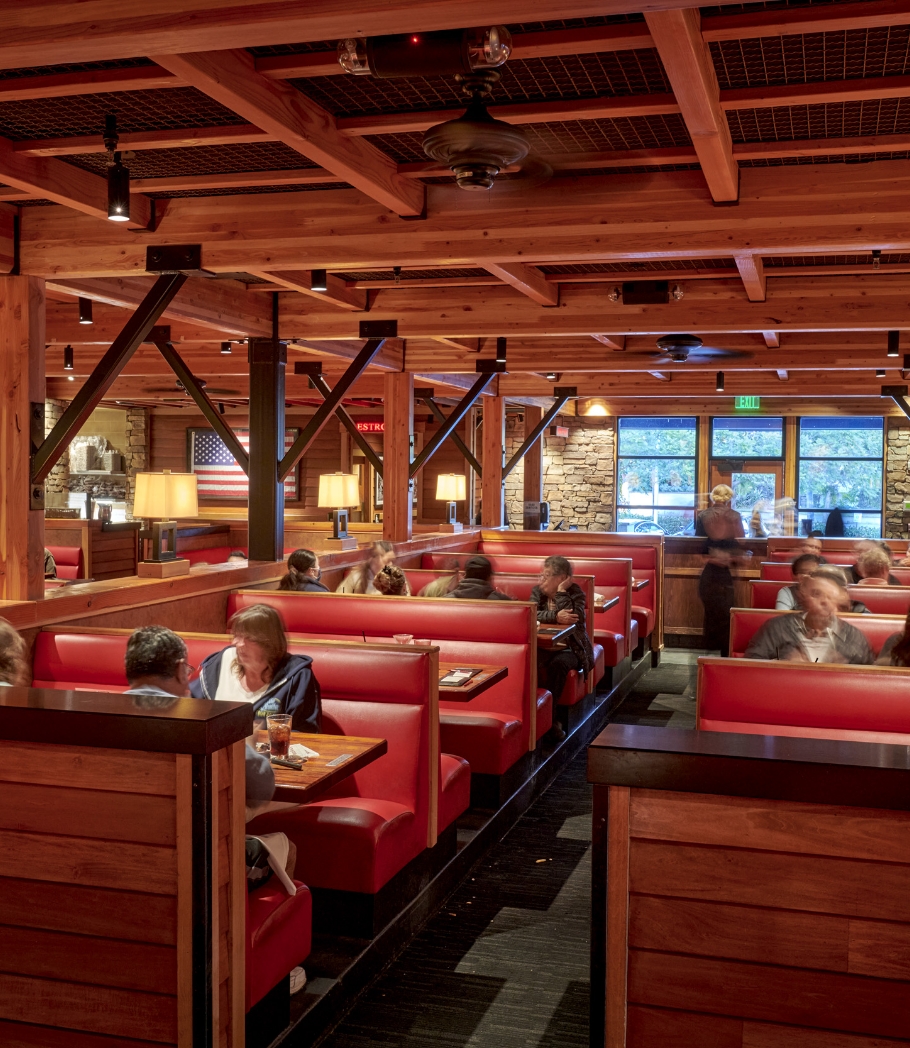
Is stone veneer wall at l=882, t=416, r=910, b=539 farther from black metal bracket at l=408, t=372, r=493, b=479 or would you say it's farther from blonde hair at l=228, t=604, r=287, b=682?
blonde hair at l=228, t=604, r=287, b=682

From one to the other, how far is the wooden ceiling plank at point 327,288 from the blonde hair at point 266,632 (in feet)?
9.70

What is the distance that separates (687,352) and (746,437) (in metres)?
8.34

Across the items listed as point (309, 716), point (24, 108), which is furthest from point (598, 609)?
point (24, 108)

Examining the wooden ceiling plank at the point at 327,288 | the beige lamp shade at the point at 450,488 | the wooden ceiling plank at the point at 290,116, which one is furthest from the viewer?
the beige lamp shade at the point at 450,488

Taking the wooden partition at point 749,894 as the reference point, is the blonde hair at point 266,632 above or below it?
above

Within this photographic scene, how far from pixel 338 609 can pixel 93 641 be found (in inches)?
58.5

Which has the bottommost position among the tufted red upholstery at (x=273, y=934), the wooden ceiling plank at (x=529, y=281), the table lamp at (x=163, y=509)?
the tufted red upholstery at (x=273, y=934)

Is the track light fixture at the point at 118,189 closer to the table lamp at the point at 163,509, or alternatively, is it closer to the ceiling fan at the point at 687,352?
the table lamp at the point at 163,509

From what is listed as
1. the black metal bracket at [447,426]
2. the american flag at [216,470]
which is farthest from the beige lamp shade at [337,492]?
the american flag at [216,470]

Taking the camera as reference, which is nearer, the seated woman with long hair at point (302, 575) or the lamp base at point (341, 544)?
the seated woman with long hair at point (302, 575)

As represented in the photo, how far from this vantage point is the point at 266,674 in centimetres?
384

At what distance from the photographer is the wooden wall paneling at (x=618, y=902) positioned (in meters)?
2.22

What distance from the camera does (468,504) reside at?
18.1 meters

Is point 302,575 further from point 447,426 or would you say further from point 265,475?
point 447,426
